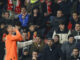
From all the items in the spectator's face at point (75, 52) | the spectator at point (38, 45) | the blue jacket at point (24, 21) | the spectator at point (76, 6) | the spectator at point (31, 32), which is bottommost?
the spectator's face at point (75, 52)

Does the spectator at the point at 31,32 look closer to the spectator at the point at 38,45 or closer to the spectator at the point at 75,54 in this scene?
the spectator at the point at 38,45

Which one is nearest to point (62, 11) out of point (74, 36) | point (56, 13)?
point (56, 13)

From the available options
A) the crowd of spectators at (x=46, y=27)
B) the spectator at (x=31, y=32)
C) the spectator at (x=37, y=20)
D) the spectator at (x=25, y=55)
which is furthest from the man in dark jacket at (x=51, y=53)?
the spectator at (x=37, y=20)

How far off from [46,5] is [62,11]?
1.34 m

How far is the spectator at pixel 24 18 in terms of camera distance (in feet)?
62.2

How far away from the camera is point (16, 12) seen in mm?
21188

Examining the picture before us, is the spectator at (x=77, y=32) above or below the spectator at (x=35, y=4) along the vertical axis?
below

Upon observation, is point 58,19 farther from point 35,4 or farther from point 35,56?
point 35,56

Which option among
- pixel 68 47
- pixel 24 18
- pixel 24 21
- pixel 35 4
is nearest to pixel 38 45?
pixel 68 47

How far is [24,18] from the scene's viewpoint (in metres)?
19.2

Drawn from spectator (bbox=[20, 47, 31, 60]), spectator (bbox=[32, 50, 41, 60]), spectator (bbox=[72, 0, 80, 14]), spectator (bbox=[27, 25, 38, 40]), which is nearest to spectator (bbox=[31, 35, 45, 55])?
spectator (bbox=[20, 47, 31, 60])

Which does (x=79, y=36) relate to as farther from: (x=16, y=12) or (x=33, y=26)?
(x=16, y=12)

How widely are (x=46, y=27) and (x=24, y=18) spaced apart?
3.98 ft

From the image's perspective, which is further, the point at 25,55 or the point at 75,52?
the point at 25,55
